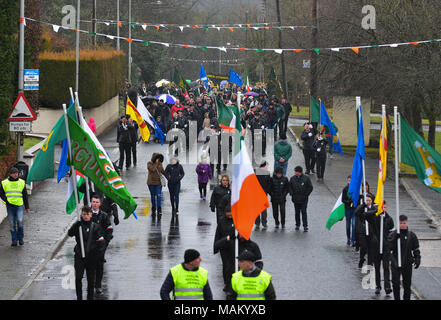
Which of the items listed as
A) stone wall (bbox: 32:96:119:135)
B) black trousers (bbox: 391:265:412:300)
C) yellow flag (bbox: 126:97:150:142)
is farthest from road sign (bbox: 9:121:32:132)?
stone wall (bbox: 32:96:119:135)

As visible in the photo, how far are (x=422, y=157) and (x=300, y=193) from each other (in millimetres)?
5933

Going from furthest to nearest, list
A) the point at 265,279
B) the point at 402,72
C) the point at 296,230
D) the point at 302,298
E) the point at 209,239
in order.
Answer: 1. the point at 402,72
2. the point at 296,230
3. the point at 209,239
4. the point at 302,298
5. the point at 265,279

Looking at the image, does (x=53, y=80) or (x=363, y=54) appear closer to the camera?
(x=363, y=54)

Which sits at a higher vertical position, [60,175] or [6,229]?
[60,175]

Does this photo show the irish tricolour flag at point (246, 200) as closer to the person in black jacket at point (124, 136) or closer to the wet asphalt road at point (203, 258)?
the wet asphalt road at point (203, 258)

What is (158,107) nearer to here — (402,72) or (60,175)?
(402,72)

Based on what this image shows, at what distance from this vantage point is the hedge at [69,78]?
36.2 m

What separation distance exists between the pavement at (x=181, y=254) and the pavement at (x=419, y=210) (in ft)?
0.08

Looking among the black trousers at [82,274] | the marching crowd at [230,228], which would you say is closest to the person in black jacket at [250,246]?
the marching crowd at [230,228]

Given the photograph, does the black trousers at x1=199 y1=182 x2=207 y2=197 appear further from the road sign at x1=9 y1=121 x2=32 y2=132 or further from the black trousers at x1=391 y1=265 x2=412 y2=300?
the black trousers at x1=391 y1=265 x2=412 y2=300

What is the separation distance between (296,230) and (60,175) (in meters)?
5.91

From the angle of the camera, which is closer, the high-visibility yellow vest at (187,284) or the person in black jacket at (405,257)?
the high-visibility yellow vest at (187,284)

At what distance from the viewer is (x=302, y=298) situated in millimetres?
13680

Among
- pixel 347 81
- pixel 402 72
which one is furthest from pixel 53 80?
pixel 402 72
